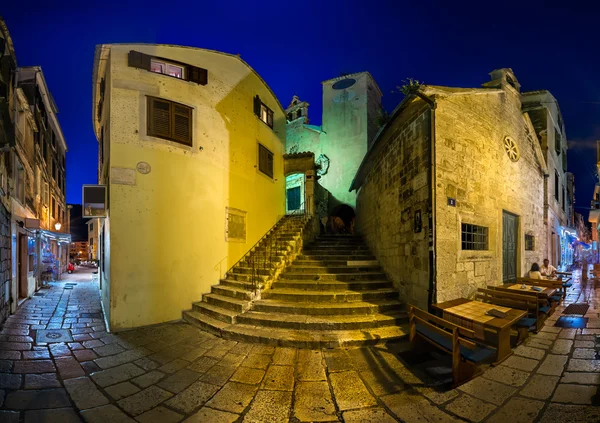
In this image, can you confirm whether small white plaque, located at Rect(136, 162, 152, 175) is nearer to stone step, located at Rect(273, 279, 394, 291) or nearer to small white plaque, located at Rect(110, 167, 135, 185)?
small white plaque, located at Rect(110, 167, 135, 185)

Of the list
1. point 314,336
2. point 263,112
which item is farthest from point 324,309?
point 263,112

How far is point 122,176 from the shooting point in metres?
6.26

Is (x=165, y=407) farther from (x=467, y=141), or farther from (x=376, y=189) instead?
(x=376, y=189)

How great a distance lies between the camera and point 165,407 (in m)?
3.04

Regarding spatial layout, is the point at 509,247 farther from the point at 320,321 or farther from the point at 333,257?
the point at 320,321

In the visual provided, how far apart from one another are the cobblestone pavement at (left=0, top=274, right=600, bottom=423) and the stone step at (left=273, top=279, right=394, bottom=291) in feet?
7.29

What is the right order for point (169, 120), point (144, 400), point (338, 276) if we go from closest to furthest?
point (144, 400) < point (169, 120) < point (338, 276)

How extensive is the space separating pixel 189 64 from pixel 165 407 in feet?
25.2

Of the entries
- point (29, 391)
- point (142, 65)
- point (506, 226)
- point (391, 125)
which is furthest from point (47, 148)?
point (506, 226)

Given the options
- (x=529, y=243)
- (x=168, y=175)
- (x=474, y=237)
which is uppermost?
(x=168, y=175)

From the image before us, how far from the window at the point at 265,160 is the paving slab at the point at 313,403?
25.0ft

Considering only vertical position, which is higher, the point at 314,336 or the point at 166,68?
the point at 166,68

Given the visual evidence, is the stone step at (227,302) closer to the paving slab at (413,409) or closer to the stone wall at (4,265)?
the paving slab at (413,409)

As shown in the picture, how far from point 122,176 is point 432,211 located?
22.0ft
